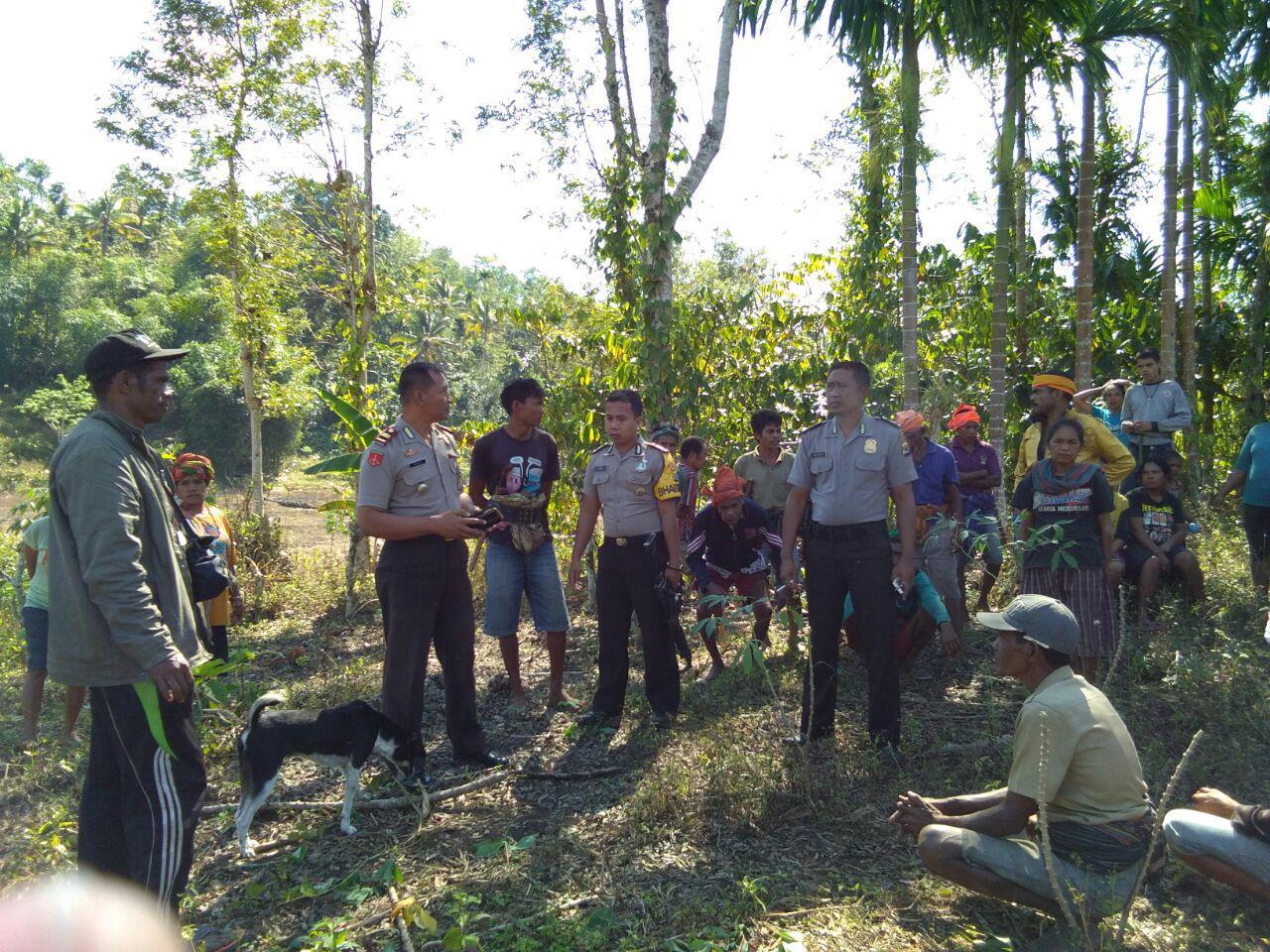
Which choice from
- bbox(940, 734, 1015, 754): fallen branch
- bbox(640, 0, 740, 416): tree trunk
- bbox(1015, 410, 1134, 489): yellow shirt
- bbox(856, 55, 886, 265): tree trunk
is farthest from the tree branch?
bbox(940, 734, 1015, 754): fallen branch

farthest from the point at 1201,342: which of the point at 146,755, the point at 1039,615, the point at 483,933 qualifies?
the point at 146,755

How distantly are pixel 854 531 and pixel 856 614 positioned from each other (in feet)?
1.49

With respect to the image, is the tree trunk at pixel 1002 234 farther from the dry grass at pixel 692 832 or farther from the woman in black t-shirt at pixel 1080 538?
the dry grass at pixel 692 832

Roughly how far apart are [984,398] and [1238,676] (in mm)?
5788

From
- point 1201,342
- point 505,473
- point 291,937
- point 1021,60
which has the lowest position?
point 291,937

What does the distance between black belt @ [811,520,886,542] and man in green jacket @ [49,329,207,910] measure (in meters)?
3.01

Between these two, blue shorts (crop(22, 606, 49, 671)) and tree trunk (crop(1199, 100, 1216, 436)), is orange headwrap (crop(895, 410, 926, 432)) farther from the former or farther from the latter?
tree trunk (crop(1199, 100, 1216, 436))

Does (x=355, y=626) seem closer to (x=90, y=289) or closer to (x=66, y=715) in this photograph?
(x=66, y=715)

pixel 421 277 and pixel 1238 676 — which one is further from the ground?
pixel 421 277

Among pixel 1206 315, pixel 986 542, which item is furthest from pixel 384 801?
pixel 1206 315

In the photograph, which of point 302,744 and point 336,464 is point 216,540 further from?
point 302,744

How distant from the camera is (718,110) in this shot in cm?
876

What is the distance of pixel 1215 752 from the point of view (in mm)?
4438

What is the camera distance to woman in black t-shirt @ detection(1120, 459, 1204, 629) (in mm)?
6465
